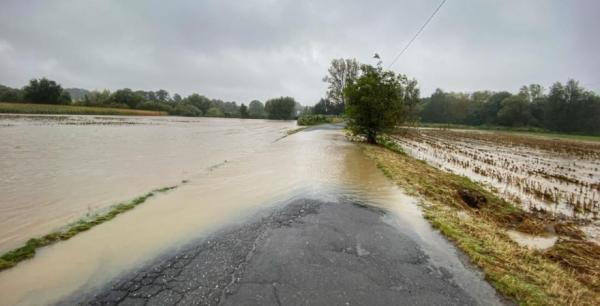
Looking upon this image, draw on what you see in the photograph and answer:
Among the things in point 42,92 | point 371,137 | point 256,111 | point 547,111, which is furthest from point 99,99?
point 547,111

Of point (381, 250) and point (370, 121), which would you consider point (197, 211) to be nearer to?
point (381, 250)

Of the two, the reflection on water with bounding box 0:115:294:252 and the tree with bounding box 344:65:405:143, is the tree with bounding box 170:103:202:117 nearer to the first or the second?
the reflection on water with bounding box 0:115:294:252

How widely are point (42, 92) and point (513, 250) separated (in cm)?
8247

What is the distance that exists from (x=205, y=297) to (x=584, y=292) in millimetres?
4842

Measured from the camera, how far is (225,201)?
650cm

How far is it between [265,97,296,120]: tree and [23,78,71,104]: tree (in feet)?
217

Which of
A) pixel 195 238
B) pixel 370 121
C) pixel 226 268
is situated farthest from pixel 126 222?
pixel 370 121

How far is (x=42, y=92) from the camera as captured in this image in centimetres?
5744

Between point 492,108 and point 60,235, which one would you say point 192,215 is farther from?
point 492,108

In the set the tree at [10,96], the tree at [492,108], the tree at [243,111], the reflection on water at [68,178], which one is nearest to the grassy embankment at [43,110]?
the tree at [10,96]

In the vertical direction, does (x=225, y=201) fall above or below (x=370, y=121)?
below

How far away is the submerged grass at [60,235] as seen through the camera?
3.74 metres

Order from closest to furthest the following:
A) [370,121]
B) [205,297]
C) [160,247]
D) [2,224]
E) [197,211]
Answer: [205,297] < [160,247] < [2,224] < [197,211] < [370,121]

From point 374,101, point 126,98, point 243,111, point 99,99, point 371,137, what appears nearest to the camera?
point 374,101
